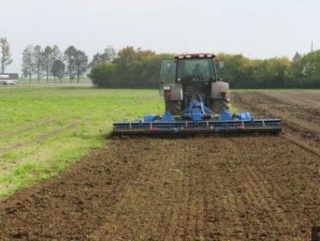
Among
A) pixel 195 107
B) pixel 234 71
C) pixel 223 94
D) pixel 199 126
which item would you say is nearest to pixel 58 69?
pixel 234 71

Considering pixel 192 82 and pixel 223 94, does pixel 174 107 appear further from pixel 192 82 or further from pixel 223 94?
pixel 223 94

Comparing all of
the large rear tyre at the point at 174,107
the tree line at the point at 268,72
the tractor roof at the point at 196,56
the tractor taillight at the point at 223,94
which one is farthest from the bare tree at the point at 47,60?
the tractor taillight at the point at 223,94

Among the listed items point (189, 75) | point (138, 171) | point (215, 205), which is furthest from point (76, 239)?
point (189, 75)

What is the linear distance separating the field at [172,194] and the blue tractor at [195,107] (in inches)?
66.5

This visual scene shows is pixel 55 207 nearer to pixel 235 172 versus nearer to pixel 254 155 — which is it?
pixel 235 172

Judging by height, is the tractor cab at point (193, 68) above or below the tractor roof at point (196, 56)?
below

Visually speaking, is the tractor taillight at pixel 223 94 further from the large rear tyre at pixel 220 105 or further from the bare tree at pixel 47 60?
the bare tree at pixel 47 60

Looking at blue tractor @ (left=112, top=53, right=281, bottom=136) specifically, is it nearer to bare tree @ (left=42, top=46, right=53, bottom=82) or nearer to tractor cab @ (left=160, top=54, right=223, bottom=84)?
tractor cab @ (left=160, top=54, right=223, bottom=84)

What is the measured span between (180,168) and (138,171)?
82 centimetres

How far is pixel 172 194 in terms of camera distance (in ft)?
27.2

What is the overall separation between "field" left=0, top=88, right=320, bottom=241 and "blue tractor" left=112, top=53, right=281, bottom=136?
66.5 inches

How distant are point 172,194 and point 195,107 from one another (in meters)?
9.25

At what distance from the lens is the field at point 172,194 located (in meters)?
6.38

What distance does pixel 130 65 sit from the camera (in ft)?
295
